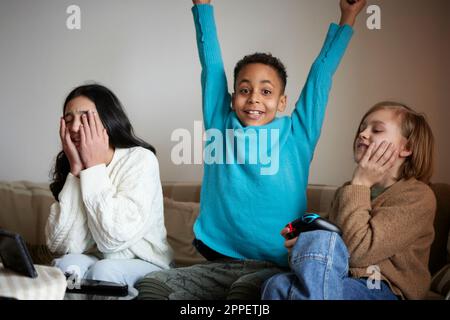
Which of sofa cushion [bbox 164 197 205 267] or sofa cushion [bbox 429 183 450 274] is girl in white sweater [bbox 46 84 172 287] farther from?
sofa cushion [bbox 429 183 450 274]

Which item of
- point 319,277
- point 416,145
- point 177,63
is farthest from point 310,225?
point 177,63

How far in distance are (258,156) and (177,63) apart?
48 cm

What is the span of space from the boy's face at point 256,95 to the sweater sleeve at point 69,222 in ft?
1.34

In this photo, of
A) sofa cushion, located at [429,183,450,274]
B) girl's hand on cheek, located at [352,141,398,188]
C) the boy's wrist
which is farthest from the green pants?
the boy's wrist

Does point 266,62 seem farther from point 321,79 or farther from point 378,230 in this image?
point 378,230

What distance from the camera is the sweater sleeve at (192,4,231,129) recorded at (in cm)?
124

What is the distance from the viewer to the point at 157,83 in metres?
1.56

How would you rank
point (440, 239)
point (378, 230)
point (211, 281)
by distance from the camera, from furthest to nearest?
A: 1. point (440, 239)
2. point (211, 281)
3. point (378, 230)

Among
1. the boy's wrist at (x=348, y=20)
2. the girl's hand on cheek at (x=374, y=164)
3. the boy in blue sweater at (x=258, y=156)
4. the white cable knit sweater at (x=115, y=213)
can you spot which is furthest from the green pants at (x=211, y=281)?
the boy's wrist at (x=348, y=20)

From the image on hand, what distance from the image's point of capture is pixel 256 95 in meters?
1.21

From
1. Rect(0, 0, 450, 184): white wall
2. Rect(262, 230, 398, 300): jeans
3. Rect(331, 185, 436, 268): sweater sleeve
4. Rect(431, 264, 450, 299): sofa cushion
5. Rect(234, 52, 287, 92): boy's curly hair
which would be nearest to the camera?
Rect(262, 230, 398, 300): jeans

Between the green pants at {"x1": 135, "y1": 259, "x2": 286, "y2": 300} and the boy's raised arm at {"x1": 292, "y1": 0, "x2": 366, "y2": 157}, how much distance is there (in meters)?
0.31

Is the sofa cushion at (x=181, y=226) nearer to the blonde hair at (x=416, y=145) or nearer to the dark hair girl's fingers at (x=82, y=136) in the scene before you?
the dark hair girl's fingers at (x=82, y=136)

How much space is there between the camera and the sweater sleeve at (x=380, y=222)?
1030mm
